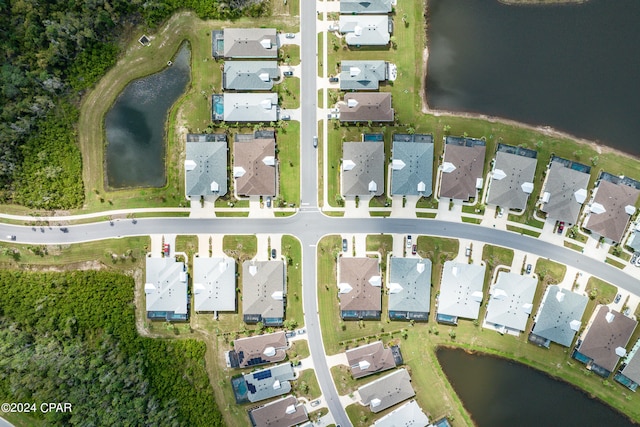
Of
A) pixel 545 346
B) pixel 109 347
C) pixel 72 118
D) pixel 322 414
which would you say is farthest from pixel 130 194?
pixel 545 346

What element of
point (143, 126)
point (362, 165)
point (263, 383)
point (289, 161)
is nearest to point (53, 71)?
point (143, 126)

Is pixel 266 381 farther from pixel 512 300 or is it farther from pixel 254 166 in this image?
pixel 512 300

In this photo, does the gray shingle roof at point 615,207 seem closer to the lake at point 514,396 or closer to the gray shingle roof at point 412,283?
the lake at point 514,396

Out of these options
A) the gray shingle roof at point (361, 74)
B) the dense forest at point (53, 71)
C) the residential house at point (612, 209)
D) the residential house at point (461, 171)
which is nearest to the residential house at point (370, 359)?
the residential house at point (461, 171)

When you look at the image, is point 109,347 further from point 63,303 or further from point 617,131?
point 617,131

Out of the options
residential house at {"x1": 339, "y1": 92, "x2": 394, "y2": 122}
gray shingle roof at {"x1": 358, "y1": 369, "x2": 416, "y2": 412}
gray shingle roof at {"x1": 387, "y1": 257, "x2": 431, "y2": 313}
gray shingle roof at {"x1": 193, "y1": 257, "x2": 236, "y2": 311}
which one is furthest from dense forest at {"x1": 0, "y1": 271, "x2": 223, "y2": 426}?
residential house at {"x1": 339, "y1": 92, "x2": 394, "y2": 122}
